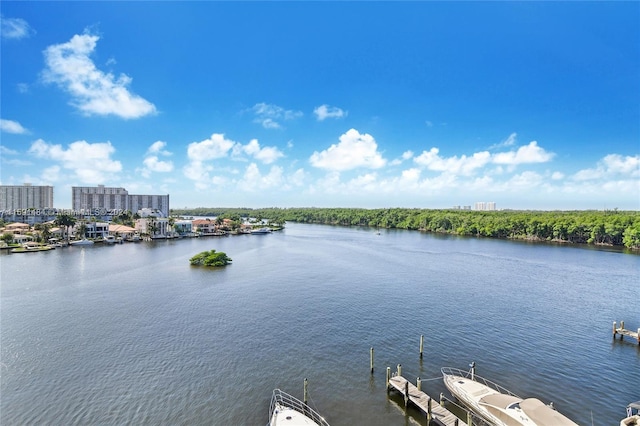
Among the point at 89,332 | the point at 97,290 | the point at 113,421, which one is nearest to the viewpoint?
the point at 113,421

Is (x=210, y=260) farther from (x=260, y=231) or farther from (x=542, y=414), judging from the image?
(x=260, y=231)

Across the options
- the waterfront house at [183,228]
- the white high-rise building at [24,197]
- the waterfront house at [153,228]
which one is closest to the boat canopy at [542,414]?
the waterfront house at [153,228]

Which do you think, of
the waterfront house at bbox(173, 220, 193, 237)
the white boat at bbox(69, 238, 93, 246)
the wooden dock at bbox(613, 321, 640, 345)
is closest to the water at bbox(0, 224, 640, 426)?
the wooden dock at bbox(613, 321, 640, 345)

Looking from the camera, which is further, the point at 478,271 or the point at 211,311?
the point at 478,271

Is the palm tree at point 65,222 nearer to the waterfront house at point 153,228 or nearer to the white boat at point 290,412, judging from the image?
the waterfront house at point 153,228

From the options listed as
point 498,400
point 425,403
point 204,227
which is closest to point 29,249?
point 204,227

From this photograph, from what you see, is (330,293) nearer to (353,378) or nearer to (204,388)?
(353,378)

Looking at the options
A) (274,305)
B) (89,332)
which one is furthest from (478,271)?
(89,332)
